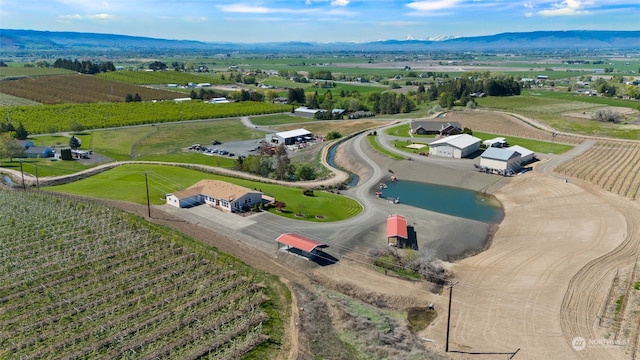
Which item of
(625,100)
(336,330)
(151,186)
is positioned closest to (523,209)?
(336,330)

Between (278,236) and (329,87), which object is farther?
(329,87)

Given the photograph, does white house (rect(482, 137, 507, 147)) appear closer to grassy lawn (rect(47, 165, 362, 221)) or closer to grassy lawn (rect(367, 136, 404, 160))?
grassy lawn (rect(367, 136, 404, 160))

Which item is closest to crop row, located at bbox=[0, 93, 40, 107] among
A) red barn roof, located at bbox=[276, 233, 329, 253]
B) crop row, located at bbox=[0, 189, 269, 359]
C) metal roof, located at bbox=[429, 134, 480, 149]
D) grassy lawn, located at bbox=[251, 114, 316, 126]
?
grassy lawn, located at bbox=[251, 114, 316, 126]

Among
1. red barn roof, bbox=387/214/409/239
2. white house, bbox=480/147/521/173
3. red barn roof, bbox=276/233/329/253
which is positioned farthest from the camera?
white house, bbox=480/147/521/173

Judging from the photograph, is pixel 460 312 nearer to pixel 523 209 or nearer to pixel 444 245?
pixel 444 245

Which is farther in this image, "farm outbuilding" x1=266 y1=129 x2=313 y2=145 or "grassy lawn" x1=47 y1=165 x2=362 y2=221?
"farm outbuilding" x1=266 y1=129 x2=313 y2=145

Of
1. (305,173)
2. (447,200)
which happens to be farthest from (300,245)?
(305,173)
